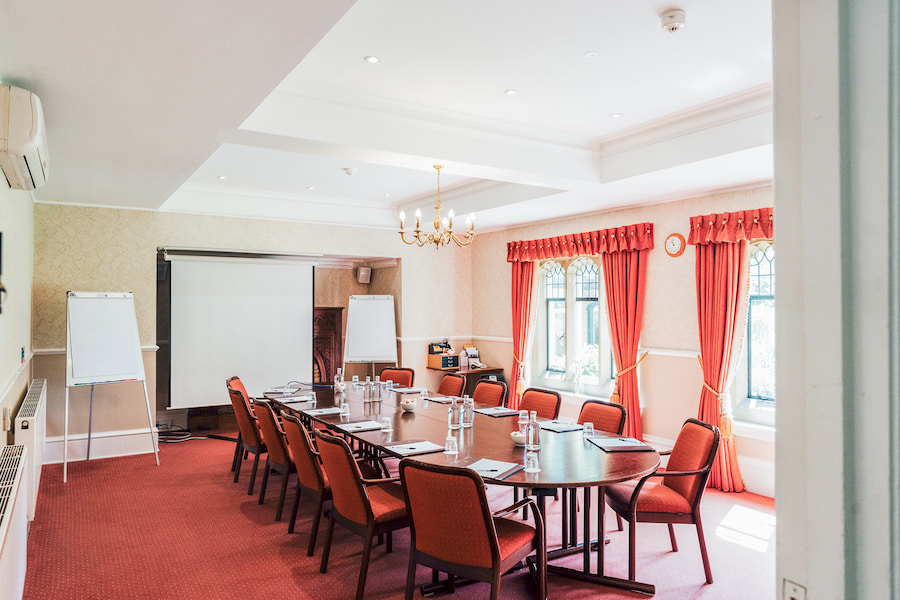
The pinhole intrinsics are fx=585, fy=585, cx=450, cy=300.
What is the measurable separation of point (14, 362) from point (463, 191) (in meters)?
4.38

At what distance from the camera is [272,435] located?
4.27 meters

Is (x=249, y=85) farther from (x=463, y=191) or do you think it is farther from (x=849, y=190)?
(x=463, y=191)

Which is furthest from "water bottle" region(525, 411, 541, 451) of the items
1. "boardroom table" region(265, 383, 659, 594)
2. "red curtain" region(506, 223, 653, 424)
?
"red curtain" region(506, 223, 653, 424)

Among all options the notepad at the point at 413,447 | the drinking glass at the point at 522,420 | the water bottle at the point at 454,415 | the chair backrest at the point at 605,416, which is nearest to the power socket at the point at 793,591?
Result: the notepad at the point at 413,447

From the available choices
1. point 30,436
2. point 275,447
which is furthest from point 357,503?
point 30,436

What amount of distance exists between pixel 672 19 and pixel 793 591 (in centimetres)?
264

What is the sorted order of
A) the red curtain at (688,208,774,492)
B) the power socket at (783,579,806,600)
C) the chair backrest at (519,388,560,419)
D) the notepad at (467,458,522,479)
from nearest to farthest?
1. the power socket at (783,579,806,600)
2. the notepad at (467,458,522,479)
3. the chair backrest at (519,388,560,419)
4. the red curtain at (688,208,774,492)

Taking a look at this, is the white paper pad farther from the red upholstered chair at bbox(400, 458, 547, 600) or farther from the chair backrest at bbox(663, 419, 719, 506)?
the chair backrest at bbox(663, 419, 719, 506)

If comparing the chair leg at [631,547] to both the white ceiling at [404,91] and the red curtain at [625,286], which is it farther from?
the red curtain at [625,286]

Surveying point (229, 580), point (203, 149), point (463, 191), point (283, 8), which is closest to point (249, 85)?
point (283, 8)

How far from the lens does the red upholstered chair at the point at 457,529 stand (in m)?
2.41

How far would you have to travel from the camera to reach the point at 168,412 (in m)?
7.16

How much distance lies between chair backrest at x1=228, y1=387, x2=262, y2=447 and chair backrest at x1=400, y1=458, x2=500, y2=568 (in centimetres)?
249

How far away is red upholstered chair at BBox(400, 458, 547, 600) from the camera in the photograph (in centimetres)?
241
